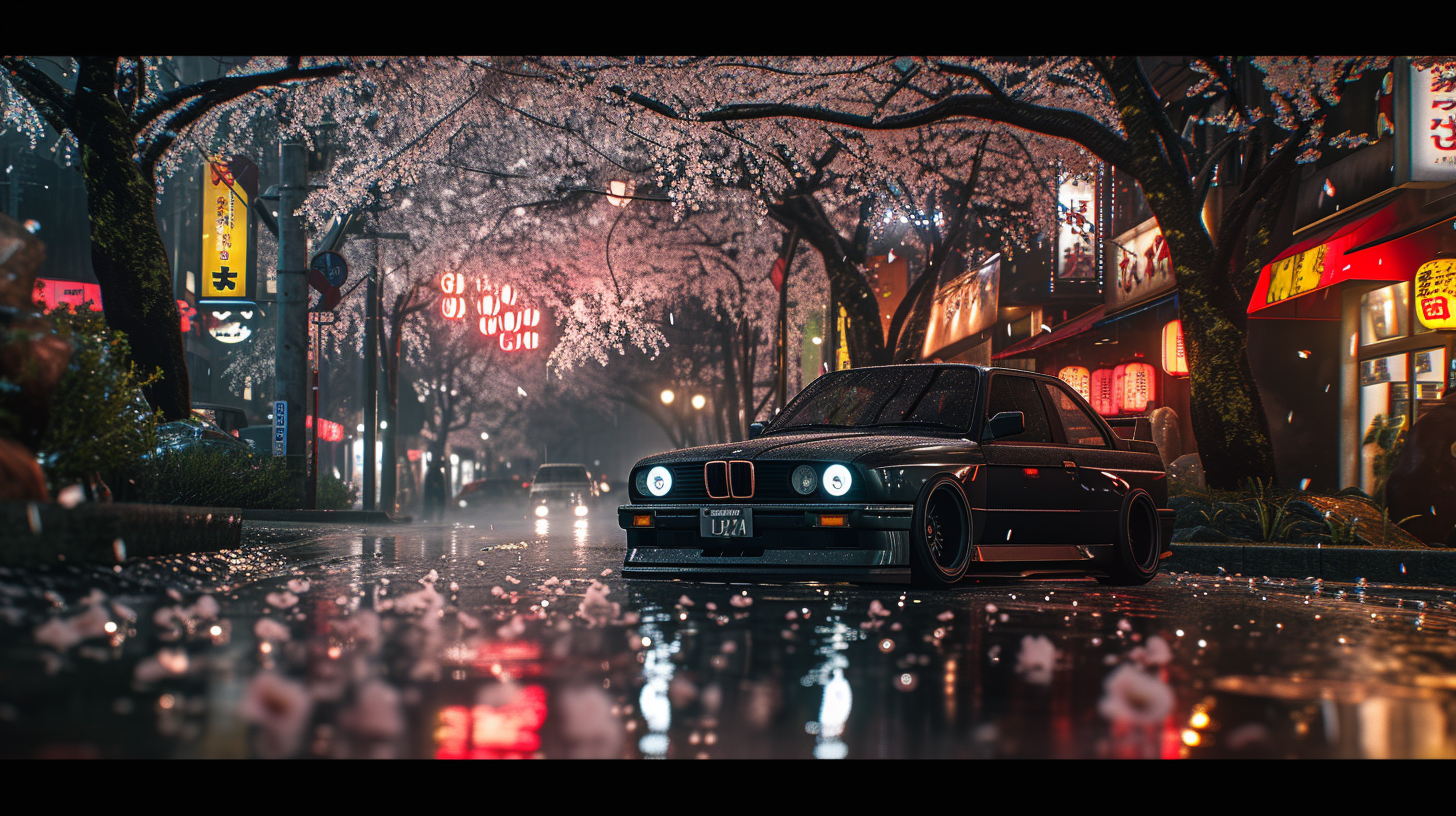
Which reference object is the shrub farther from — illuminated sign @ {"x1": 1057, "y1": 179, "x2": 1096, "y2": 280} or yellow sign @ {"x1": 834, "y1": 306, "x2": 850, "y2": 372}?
illuminated sign @ {"x1": 1057, "y1": 179, "x2": 1096, "y2": 280}

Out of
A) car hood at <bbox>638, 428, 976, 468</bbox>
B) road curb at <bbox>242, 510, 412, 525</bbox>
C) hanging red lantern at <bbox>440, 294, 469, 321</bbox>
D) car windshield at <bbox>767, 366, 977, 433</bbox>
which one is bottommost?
road curb at <bbox>242, 510, 412, 525</bbox>

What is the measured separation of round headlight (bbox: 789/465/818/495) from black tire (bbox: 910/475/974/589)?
0.59 metres

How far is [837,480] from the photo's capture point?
732cm

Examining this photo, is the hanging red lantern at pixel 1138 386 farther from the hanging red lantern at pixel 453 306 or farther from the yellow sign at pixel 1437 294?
the hanging red lantern at pixel 453 306

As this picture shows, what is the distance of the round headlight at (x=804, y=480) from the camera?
24.2 ft

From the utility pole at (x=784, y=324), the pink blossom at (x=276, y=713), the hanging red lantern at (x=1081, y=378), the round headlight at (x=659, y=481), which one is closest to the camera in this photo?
the pink blossom at (x=276, y=713)

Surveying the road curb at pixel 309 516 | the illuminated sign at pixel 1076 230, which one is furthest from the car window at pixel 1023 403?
the illuminated sign at pixel 1076 230

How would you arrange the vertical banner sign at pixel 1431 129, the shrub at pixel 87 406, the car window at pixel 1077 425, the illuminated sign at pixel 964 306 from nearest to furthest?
the shrub at pixel 87 406 < the car window at pixel 1077 425 < the vertical banner sign at pixel 1431 129 < the illuminated sign at pixel 964 306

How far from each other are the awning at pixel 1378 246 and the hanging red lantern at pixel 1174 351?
357 centimetres

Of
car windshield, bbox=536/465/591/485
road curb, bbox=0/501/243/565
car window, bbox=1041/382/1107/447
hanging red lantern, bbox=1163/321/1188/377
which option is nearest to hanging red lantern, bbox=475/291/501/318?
car windshield, bbox=536/465/591/485

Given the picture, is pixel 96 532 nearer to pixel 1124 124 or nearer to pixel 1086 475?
pixel 1086 475

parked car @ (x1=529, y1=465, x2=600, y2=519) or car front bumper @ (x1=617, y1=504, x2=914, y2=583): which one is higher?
car front bumper @ (x1=617, y1=504, x2=914, y2=583)

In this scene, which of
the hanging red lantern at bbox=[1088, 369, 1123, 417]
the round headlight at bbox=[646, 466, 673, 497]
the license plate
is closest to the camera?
the license plate

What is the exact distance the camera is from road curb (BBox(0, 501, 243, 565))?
498cm
